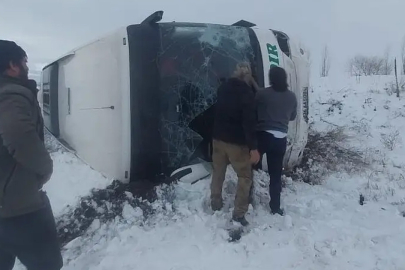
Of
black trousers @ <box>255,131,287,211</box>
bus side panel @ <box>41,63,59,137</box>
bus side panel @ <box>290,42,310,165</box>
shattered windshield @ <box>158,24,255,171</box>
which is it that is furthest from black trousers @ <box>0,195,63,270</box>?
bus side panel @ <box>290,42,310,165</box>

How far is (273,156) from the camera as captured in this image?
14.2ft

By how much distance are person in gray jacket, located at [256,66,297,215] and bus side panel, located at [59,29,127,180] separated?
1.36 meters

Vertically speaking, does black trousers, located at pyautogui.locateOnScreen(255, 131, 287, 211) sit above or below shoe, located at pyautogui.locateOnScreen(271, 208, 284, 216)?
above

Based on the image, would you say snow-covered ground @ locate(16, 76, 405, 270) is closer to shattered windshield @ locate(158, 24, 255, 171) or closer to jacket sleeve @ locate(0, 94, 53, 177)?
shattered windshield @ locate(158, 24, 255, 171)

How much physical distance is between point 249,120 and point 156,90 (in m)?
1.07

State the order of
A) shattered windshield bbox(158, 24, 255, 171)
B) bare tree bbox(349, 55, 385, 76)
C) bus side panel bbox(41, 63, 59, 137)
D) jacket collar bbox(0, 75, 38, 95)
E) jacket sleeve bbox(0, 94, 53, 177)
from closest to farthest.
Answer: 1. jacket sleeve bbox(0, 94, 53, 177)
2. jacket collar bbox(0, 75, 38, 95)
3. shattered windshield bbox(158, 24, 255, 171)
4. bus side panel bbox(41, 63, 59, 137)
5. bare tree bbox(349, 55, 385, 76)

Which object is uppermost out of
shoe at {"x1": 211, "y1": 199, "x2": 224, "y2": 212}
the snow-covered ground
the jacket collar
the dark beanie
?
the dark beanie

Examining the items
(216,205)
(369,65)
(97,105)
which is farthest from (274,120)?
(369,65)

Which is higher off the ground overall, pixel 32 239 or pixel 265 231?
pixel 32 239

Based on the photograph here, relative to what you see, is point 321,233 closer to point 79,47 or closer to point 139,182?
point 139,182

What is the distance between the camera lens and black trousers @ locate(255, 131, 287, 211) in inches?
169

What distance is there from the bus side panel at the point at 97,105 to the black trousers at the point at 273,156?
4.52 ft

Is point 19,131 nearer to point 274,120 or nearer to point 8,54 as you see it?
point 8,54

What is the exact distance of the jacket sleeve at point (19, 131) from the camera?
7.41ft
